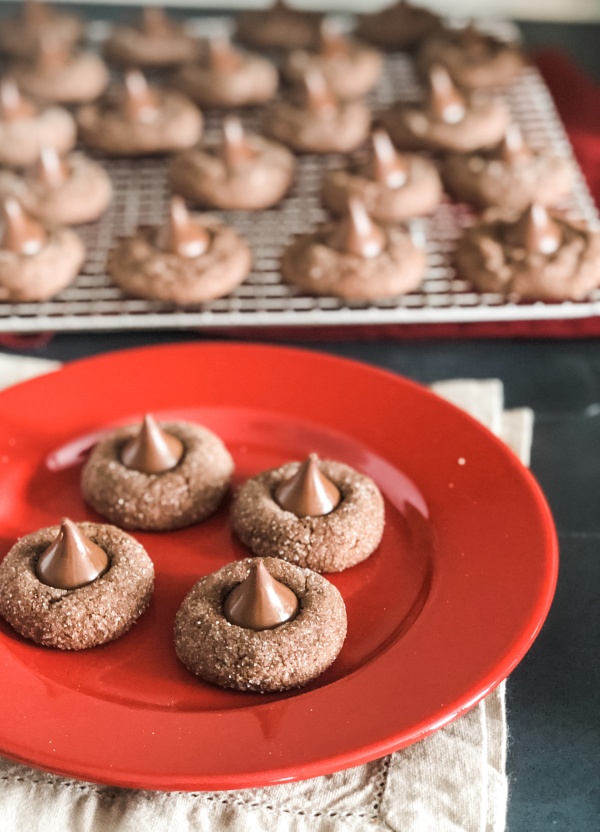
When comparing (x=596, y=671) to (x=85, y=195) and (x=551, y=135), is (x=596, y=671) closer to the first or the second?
(x=85, y=195)

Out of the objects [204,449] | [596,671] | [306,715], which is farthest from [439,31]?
[306,715]

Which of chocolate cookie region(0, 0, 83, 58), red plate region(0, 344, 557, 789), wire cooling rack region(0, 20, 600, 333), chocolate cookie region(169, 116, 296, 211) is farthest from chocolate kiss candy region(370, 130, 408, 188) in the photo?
chocolate cookie region(0, 0, 83, 58)

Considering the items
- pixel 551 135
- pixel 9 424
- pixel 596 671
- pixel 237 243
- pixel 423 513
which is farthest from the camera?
pixel 551 135

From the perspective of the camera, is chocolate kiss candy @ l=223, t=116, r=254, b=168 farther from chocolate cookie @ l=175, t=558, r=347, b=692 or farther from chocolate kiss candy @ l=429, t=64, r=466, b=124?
chocolate cookie @ l=175, t=558, r=347, b=692

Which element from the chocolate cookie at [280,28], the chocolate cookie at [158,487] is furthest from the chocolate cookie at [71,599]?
the chocolate cookie at [280,28]

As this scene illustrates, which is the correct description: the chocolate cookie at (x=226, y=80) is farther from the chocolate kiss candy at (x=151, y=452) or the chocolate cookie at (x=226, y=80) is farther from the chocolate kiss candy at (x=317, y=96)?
the chocolate kiss candy at (x=151, y=452)

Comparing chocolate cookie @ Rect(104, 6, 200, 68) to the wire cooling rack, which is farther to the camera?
chocolate cookie @ Rect(104, 6, 200, 68)

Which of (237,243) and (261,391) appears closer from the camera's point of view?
(261,391)

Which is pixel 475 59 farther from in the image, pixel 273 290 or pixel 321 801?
pixel 321 801
